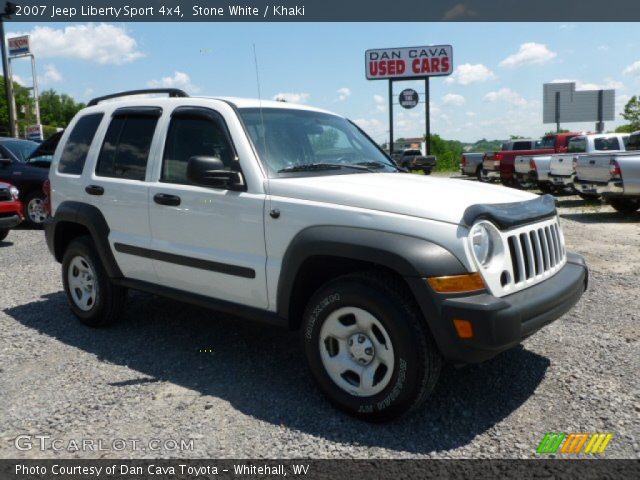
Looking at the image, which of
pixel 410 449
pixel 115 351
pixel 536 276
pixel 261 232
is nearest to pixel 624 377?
pixel 536 276

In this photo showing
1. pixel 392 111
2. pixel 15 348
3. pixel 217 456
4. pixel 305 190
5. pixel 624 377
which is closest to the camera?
pixel 217 456

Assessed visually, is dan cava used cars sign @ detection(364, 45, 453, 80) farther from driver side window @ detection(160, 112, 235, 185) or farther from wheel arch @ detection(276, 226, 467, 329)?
wheel arch @ detection(276, 226, 467, 329)

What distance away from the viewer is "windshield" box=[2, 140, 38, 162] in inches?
447

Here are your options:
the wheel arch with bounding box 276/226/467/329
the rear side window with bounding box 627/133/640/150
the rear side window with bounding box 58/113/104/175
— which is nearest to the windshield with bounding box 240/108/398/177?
the wheel arch with bounding box 276/226/467/329

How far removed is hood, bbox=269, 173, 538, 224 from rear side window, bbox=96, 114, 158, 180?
4.51 feet

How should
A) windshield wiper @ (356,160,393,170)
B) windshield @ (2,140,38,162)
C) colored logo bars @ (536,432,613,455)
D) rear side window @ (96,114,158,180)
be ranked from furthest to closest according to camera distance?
windshield @ (2,140,38,162) < rear side window @ (96,114,158,180) < windshield wiper @ (356,160,393,170) < colored logo bars @ (536,432,613,455)

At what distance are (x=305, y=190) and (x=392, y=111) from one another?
29693mm

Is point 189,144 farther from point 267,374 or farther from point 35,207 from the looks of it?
point 35,207

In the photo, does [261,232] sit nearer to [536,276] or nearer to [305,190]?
[305,190]

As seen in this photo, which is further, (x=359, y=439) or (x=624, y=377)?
(x=624, y=377)

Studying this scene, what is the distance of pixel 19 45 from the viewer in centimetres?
4038

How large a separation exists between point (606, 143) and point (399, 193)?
49.5ft

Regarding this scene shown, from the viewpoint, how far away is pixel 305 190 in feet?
11.5

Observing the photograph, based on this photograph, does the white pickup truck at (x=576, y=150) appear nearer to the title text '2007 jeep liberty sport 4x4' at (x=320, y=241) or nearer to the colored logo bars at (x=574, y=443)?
the title text '2007 jeep liberty sport 4x4' at (x=320, y=241)
